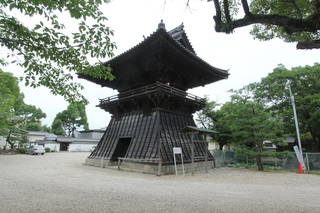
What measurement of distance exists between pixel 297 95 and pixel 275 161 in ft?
24.2

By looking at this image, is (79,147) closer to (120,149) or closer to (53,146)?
(53,146)

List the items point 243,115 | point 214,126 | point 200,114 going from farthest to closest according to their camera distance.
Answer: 1. point 200,114
2. point 214,126
3. point 243,115

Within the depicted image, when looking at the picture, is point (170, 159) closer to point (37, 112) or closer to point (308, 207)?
point (308, 207)

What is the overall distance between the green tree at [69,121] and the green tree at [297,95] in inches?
1774

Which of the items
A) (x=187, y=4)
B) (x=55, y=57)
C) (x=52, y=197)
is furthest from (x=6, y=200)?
(x=187, y=4)

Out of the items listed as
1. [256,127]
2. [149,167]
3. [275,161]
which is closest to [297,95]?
[275,161]

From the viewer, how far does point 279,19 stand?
11.7 ft

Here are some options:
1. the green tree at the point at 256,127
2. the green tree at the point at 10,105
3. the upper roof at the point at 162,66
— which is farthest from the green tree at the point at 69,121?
the green tree at the point at 256,127

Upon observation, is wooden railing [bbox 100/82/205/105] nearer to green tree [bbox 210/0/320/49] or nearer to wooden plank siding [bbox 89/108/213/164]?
wooden plank siding [bbox 89/108/213/164]

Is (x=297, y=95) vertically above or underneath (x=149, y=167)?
above

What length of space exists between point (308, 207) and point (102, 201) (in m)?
5.50

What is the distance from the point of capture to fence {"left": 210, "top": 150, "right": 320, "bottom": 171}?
12938 mm

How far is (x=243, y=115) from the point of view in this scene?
1397cm

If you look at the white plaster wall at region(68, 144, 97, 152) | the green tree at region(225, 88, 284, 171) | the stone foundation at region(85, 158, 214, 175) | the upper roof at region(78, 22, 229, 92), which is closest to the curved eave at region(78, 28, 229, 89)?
the upper roof at region(78, 22, 229, 92)
